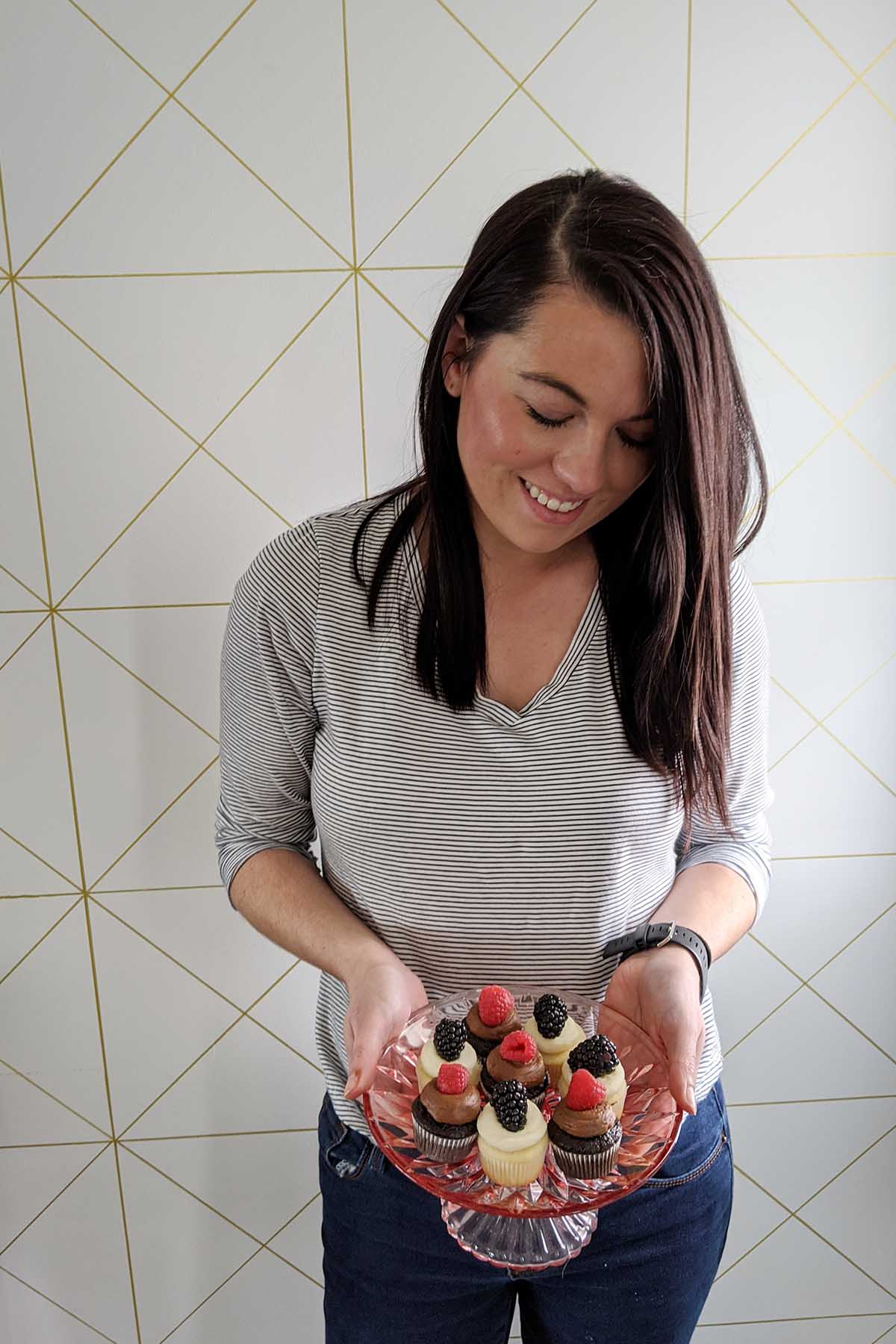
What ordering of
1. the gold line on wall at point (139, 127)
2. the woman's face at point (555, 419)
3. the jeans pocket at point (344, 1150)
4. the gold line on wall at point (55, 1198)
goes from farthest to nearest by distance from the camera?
1. the gold line on wall at point (55, 1198)
2. the gold line on wall at point (139, 127)
3. the jeans pocket at point (344, 1150)
4. the woman's face at point (555, 419)

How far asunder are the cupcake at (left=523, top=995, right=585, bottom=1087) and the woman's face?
42 centimetres

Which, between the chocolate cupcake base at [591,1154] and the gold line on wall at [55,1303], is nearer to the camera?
the chocolate cupcake base at [591,1154]

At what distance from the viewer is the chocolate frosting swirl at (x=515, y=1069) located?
0.95 m

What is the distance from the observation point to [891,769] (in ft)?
4.56

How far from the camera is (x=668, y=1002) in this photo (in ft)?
2.89

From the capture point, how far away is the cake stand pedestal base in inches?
35.2

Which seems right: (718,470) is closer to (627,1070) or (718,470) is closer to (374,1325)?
(627,1070)

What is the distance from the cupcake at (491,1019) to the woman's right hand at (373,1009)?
59mm

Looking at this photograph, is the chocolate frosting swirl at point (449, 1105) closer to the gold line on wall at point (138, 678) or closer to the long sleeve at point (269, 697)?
the long sleeve at point (269, 697)

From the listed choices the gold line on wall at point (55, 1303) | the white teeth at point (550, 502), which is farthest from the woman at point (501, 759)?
the gold line on wall at point (55, 1303)

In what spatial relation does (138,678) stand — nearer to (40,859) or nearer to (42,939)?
(40,859)

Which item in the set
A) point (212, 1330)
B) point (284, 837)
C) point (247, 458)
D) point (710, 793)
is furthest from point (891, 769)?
point (212, 1330)

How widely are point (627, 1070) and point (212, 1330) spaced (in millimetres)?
1051

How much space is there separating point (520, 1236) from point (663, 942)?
0.97 feet
